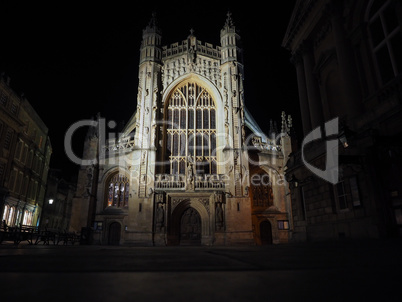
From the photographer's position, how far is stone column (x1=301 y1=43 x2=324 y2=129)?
1286 cm

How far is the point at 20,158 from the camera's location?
26969 mm

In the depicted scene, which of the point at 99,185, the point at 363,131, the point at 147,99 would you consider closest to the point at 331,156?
the point at 363,131

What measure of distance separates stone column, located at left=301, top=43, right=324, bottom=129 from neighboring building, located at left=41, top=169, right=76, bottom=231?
3740 centimetres

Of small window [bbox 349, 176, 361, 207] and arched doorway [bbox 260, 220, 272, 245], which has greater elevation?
small window [bbox 349, 176, 361, 207]

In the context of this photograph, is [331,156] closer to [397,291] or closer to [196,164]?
[397,291]

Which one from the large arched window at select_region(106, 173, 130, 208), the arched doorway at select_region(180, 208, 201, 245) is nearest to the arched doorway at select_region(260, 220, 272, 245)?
the arched doorway at select_region(180, 208, 201, 245)

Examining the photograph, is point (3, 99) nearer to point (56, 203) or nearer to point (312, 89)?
point (56, 203)

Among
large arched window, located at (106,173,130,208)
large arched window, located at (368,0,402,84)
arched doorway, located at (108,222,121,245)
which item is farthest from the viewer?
large arched window, located at (106,173,130,208)

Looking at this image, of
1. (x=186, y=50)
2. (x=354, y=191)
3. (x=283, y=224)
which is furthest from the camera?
(x=186, y=50)

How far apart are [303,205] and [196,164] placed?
1274cm

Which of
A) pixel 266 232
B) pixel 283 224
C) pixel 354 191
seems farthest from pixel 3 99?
pixel 354 191

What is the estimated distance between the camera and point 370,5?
32.3 ft

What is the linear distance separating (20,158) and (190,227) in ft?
63.2

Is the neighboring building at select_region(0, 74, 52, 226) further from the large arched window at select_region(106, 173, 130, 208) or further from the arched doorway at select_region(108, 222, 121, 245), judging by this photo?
the arched doorway at select_region(108, 222, 121, 245)
